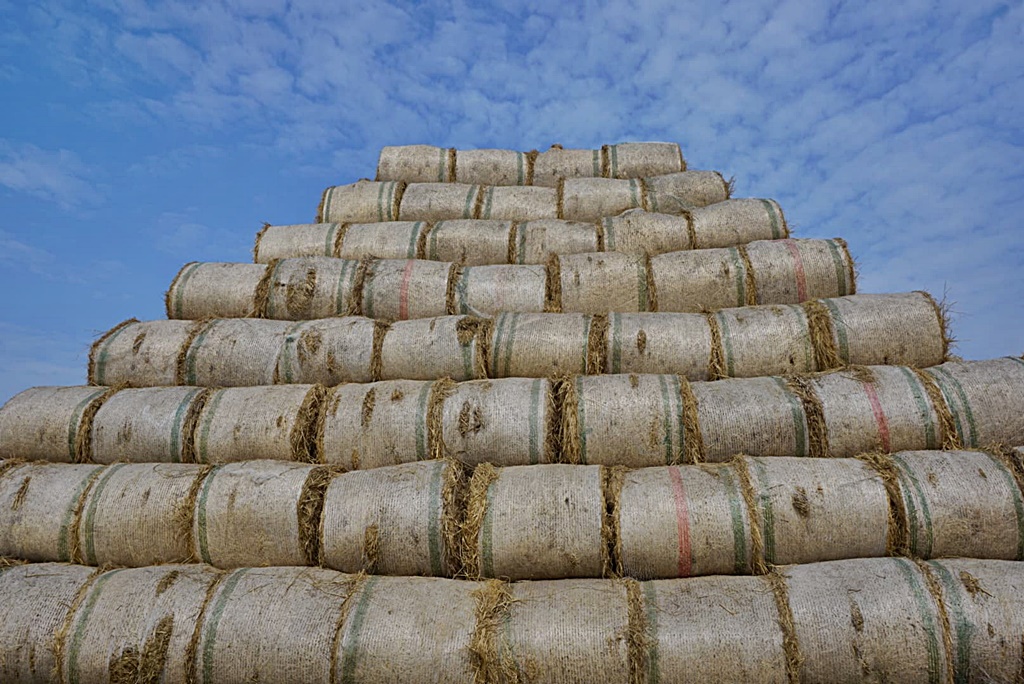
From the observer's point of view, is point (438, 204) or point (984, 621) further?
point (438, 204)

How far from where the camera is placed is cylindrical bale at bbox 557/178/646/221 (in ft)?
31.3

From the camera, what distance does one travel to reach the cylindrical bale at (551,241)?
855 centimetres

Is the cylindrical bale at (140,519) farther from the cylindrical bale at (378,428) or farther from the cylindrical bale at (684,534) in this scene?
the cylindrical bale at (684,534)

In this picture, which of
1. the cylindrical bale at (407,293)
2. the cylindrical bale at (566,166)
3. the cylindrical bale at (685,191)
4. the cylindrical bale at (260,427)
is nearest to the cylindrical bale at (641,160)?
the cylindrical bale at (566,166)

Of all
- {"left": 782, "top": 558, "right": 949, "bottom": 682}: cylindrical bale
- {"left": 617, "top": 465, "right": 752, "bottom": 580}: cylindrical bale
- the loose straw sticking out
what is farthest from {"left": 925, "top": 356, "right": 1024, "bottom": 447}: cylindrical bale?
{"left": 617, "top": 465, "right": 752, "bottom": 580}: cylindrical bale

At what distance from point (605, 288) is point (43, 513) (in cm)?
579

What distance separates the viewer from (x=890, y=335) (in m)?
6.77

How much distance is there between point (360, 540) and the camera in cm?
531

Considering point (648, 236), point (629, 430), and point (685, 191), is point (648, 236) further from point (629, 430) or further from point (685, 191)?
point (629, 430)

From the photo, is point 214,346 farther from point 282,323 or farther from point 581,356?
point 581,356

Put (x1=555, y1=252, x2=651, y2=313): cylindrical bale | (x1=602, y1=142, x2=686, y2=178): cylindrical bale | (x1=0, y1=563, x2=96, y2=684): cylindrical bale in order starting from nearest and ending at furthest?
(x1=0, y1=563, x2=96, y2=684): cylindrical bale → (x1=555, y1=252, x2=651, y2=313): cylindrical bale → (x1=602, y1=142, x2=686, y2=178): cylindrical bale

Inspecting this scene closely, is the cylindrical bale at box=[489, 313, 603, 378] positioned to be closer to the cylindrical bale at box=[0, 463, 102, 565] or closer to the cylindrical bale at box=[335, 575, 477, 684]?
the cylindrical bale at box=[335, 575, 477, 684]

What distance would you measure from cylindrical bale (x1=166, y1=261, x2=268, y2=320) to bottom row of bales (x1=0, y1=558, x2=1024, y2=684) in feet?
12.1

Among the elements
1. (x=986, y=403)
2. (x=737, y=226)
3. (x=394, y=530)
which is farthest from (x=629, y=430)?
(x=737, y=226)
